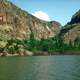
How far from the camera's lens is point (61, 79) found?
89.6 m

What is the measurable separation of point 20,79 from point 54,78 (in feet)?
36.6

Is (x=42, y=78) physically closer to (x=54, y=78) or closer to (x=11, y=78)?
(x=54, y=78)

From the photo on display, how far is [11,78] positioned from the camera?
93.9 m

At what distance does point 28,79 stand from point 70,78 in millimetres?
13385

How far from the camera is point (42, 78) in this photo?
306 feet

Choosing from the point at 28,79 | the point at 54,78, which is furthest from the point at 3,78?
the point at 54,78

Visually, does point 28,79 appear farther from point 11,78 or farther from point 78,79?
point 78,79

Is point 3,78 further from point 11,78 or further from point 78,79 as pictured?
point 78,79

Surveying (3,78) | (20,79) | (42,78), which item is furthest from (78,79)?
(3,78)

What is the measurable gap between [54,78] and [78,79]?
8327 mm

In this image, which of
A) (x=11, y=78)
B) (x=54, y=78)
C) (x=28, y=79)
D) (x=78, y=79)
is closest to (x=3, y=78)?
(x=11, y=78)

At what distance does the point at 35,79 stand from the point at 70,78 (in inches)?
440

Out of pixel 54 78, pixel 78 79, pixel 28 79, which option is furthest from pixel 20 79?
pixel 78 79

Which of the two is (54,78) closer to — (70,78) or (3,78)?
(70,78)
